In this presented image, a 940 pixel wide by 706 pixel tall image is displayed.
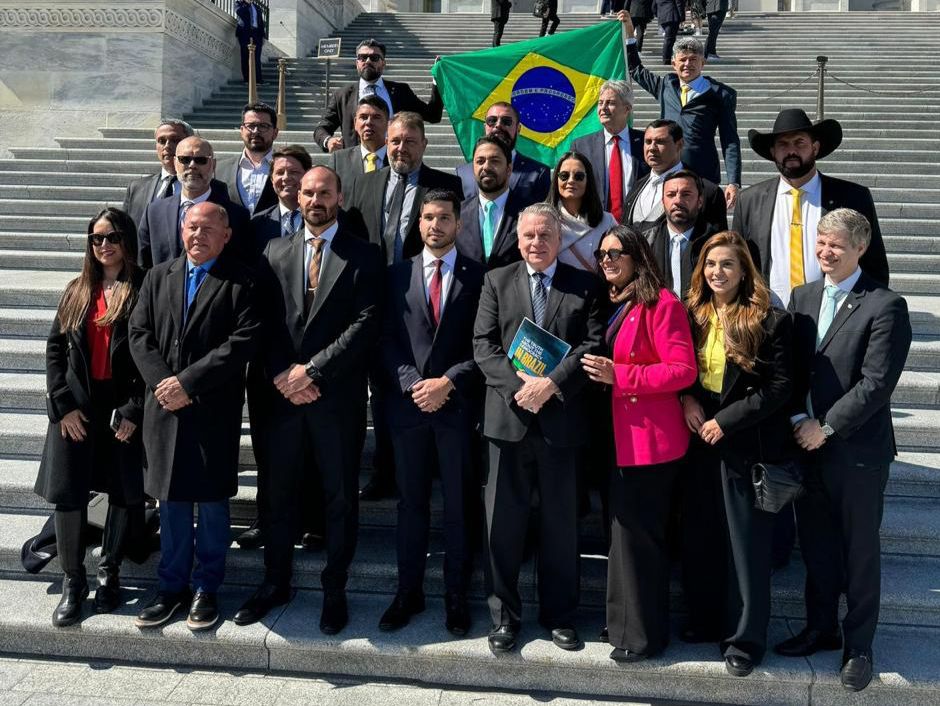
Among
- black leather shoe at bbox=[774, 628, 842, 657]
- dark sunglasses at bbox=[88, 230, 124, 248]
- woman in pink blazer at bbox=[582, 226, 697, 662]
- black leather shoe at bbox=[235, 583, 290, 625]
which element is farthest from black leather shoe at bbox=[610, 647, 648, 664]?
dark sunglasses at bbox=[88, 230, 124, 248]

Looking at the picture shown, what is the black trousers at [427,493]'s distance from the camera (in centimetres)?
426

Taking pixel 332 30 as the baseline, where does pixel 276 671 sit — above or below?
below

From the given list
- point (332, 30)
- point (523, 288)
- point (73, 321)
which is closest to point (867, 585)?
point (523, 288)

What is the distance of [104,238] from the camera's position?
4.31 m

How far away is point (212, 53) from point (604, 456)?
1289cm

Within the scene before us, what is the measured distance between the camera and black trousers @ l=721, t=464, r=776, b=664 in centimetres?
383

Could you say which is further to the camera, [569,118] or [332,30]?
[332,30]

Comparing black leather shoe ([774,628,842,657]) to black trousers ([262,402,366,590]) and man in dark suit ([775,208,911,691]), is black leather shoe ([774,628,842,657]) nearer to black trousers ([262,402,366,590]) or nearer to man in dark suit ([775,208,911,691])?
man in dark suit ([775,208,911,691])

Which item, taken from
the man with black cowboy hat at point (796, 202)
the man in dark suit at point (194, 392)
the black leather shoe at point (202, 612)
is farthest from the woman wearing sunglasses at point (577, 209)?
the black leather shoe at point (202, 612)

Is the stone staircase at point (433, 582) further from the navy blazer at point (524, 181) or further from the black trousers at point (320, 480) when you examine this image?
the navy blazer at point (524, 181)

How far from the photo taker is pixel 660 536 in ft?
13.0

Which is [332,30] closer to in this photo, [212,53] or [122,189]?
[212,53]

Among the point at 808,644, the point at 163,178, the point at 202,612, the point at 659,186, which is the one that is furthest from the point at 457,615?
the point at 163,178

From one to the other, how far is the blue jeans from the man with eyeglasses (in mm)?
2066
